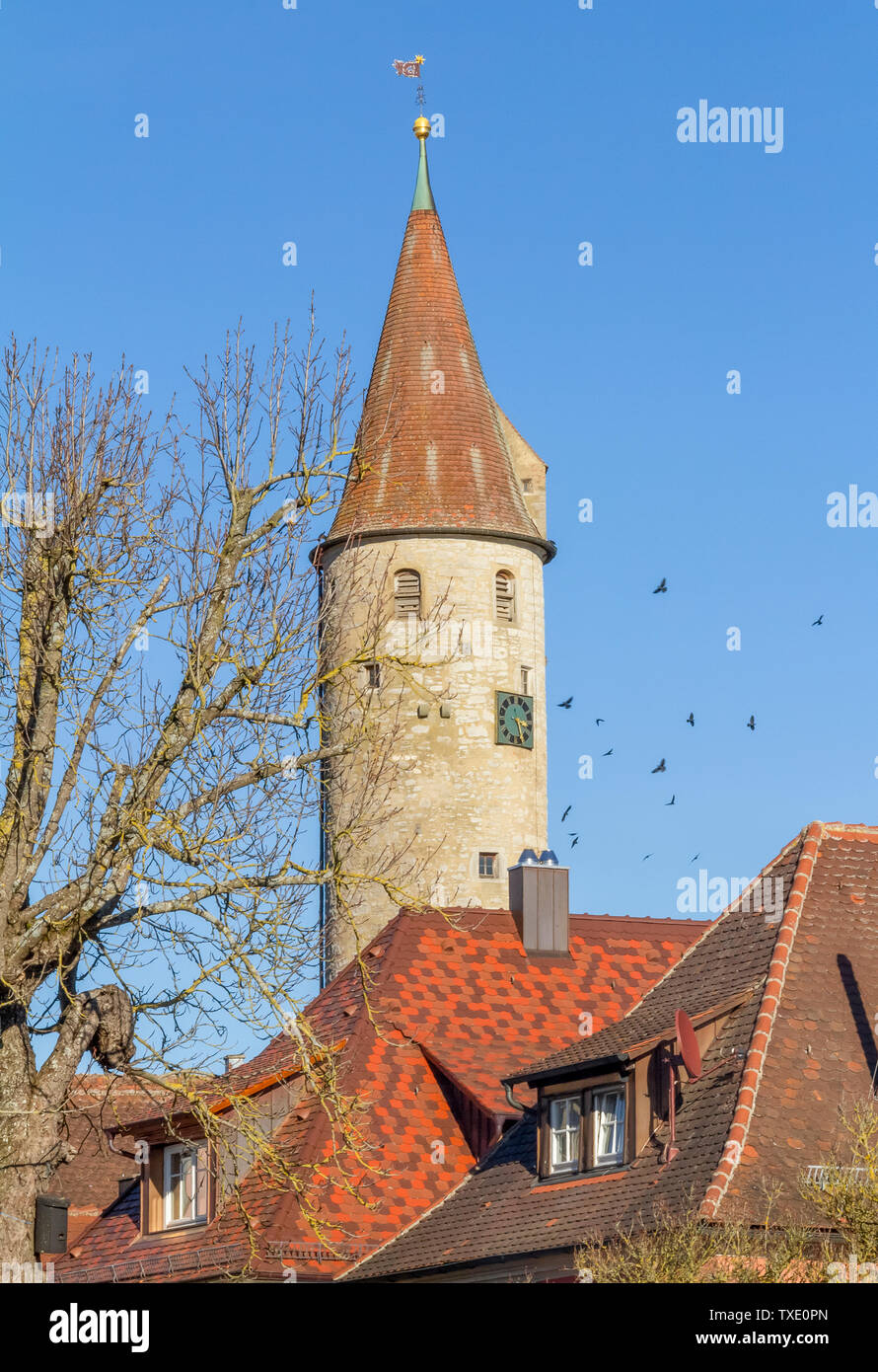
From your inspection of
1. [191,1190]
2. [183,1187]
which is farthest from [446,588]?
[191,1190]

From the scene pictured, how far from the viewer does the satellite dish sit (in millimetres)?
20234

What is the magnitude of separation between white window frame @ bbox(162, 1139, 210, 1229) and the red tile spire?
86.3 feet

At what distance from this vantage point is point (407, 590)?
167ft

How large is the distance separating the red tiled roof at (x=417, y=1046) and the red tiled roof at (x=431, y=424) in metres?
23.3

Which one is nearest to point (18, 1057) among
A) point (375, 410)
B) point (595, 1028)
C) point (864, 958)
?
Answer: point (864, 958)

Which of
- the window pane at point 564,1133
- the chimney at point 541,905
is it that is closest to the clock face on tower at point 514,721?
the chimney at point 541,905

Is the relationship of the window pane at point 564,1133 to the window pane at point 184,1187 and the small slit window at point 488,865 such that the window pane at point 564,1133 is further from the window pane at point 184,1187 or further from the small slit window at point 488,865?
the small slit window at point 488,865

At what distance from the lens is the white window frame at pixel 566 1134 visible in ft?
71.3

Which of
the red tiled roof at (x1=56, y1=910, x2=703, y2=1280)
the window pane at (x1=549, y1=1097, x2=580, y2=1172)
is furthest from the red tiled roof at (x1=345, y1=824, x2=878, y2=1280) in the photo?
the red tiled roof at (x1=56, y1=910, x2=703, y2=1280)

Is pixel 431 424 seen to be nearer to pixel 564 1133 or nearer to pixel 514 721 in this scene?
pixel 514 721

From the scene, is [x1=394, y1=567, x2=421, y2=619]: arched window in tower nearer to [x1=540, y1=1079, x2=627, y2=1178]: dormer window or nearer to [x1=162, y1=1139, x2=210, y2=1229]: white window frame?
[x1=162, y1=1139, x2=210, y2=1229]: white window frame

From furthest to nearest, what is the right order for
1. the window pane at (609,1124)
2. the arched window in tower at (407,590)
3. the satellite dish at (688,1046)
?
the arched window in tower at (407,590)
the window pane at (609,1124)
the satellite dish at (688,1046)

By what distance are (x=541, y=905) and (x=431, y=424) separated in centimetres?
2573
